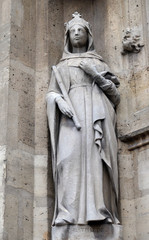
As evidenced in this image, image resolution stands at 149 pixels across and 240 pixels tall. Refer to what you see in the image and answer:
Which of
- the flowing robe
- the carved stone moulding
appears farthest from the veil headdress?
the carved stone moulding

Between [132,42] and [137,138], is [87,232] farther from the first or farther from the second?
[132,42]

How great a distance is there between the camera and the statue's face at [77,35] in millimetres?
6312

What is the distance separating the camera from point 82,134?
576 centimetres

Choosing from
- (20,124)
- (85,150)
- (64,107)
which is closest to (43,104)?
(20,124)

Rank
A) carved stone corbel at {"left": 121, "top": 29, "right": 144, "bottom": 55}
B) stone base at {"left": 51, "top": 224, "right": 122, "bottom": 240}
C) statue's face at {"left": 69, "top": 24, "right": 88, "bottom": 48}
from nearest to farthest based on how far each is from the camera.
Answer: stone base at {"left": 51, "top": 224, "right": 122, "bottom": 240}
statue's face at {"left": 69, "top": 24, "right": 88, "bottom": 48}
carved stone corbel at {"left": 121, "top": 29, "right": 144, "bottom": 55}

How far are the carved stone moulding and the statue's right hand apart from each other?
0.66 meters

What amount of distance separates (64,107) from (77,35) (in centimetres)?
89

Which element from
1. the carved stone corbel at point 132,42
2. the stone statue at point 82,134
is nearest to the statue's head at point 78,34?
the stone statue at point 82,134

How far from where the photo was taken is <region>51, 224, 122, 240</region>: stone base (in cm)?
542

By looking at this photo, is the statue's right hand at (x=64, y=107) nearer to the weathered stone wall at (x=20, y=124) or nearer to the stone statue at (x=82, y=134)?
the stone statue at (x=82, y=134)

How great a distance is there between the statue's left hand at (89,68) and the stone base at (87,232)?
1.47m

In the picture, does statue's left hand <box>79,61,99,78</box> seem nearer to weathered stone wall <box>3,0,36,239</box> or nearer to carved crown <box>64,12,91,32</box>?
carved crown <box>64,12,91,32</box>

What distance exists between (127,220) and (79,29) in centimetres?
196

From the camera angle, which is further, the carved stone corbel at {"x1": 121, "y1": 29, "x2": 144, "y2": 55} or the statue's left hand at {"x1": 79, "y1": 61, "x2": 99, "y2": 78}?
the carved stone corbel at {"x1": 121, "y1": 29, "x2": 144, "y2": 55}
